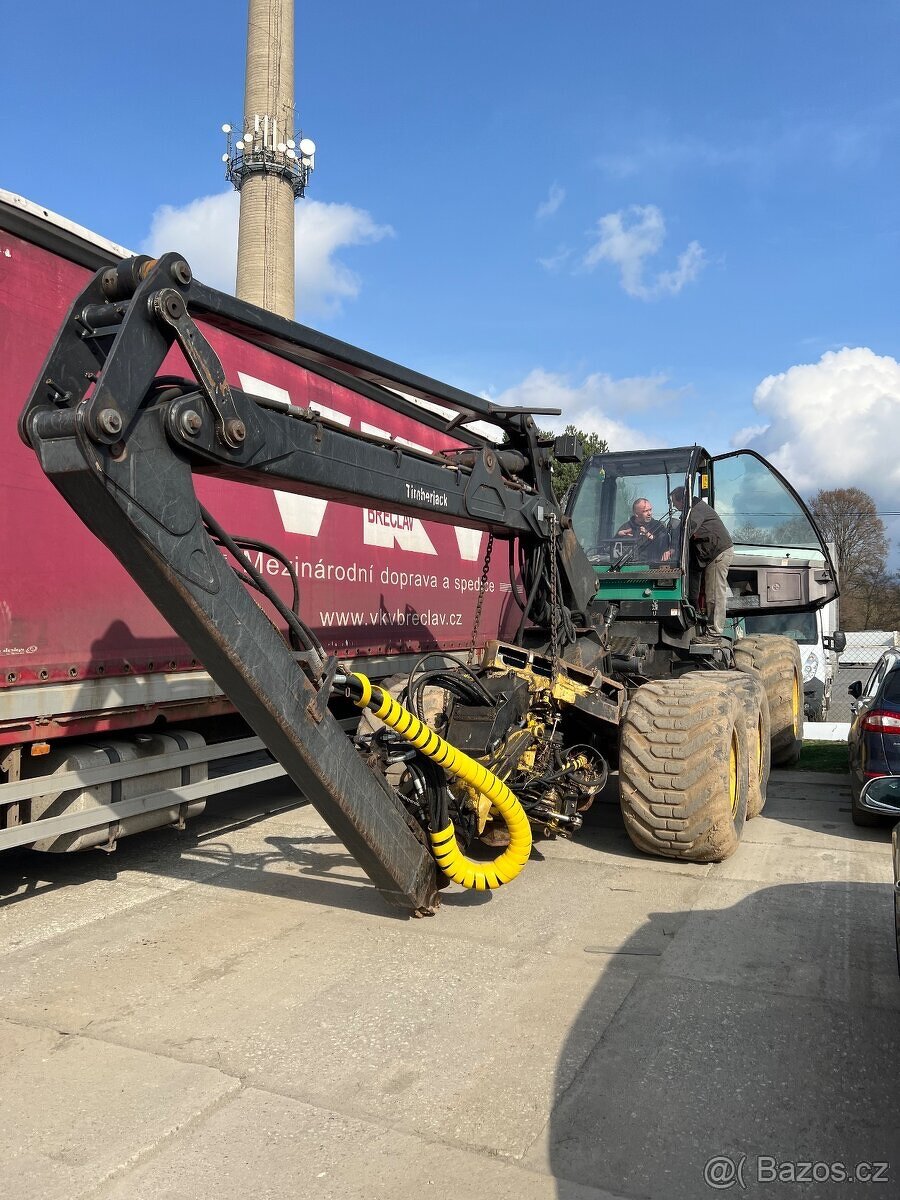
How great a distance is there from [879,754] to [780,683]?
2.60 metres

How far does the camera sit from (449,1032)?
374cm

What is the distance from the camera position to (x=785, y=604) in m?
10.3

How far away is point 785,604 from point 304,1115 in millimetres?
8395

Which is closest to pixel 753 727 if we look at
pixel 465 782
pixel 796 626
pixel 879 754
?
pixel 879 754

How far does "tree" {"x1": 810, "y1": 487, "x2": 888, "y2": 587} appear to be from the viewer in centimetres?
4434

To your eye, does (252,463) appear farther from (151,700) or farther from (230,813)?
(230,813)

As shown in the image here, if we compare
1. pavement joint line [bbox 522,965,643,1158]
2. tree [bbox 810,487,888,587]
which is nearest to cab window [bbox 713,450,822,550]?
pavement joint line [bbox 522,965,643,1158]

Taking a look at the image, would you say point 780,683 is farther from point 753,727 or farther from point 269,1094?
point 269,1094

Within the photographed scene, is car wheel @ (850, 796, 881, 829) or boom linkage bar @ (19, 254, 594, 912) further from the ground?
boom linkage bar @ (19, 254, 594, 912)

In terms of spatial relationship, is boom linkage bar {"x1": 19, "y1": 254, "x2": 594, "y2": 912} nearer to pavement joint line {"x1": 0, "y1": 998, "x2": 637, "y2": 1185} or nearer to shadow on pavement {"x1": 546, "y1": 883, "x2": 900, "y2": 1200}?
pavement joint line {"x1": 0, "y1": 998, "x2": 637, "y2": 1185}

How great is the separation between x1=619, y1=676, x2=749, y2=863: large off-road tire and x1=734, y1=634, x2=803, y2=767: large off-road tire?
288 cm

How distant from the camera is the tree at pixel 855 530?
4434 cm

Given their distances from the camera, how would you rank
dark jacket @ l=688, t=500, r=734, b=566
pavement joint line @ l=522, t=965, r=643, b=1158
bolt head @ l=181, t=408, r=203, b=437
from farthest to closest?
1. dark jacket @ l=688, t=500, r=734, b=566
2. bolt head @ l=181, t=408, r=203, b=437
3. pavement joint line @ l=522, t=965, r=643, b=1158

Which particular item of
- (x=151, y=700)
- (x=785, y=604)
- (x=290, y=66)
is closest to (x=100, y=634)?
(x=151, y=700)
